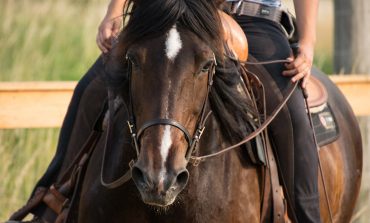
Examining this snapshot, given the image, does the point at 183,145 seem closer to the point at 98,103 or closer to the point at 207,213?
the point at 207,213

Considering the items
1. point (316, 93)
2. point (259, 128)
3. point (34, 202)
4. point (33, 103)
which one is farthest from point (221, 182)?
point (33, 103)

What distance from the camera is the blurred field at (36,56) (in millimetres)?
7707

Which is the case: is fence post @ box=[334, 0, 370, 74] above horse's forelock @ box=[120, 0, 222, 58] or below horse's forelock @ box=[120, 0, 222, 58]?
below

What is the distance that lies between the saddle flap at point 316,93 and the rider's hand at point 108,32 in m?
1.34

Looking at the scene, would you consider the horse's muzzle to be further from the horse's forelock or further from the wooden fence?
the wooden fence

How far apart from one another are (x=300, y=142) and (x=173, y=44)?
1.22 metres

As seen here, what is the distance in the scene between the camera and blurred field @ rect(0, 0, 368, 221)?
7.71 m

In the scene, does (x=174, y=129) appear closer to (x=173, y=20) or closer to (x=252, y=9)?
(x=173, y=20)

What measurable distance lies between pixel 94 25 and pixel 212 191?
5846 millimetres

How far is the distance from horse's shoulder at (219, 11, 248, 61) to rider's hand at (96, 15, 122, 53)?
0.55 m

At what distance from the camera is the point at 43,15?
32.3 feet

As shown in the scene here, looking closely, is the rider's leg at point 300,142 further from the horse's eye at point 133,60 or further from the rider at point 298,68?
the horse's eye at point 133,60

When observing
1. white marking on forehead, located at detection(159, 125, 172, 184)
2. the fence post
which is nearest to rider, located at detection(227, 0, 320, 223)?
white marking on forehead, located at detection(159, 125, 172, 184)

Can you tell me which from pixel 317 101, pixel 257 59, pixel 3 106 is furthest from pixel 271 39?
pixel 3 106
